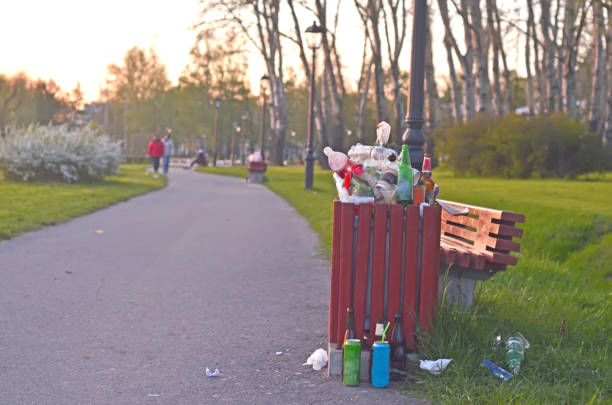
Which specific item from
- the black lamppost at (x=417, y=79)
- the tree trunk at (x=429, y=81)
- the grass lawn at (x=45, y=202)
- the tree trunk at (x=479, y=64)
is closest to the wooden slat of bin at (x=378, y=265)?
the black lamppost at (x=417, y=79)

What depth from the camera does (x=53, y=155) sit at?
73.2 ft

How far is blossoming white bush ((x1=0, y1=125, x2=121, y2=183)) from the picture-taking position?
22125 mm

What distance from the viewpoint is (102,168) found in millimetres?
23750

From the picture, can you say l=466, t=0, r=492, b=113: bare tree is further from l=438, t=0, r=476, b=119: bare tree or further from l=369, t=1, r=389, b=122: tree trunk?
l=369, t=1, r=389, b=122: tree trunk

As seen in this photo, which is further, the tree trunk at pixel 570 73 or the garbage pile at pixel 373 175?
the tree trunk at pixel 570 73

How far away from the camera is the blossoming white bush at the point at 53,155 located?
2212 centimetres

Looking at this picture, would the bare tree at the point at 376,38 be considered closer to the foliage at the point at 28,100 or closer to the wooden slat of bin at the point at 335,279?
the wooden slat of bin at the point at 335,279

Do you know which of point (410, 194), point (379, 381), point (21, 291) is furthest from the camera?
point (21, 291)

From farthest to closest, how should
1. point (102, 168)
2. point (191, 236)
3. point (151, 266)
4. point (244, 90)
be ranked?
point (244, 90) → point (102, 168) → point (191, 236) → point (151, 266)

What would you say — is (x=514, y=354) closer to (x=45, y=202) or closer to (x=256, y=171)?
(x=45, y=202)

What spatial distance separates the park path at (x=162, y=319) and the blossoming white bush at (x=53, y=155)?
11.6m

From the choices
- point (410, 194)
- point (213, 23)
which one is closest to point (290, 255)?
point (410, 194)

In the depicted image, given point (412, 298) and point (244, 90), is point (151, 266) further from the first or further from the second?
point (244, 90)

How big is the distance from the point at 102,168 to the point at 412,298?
67.9ft
